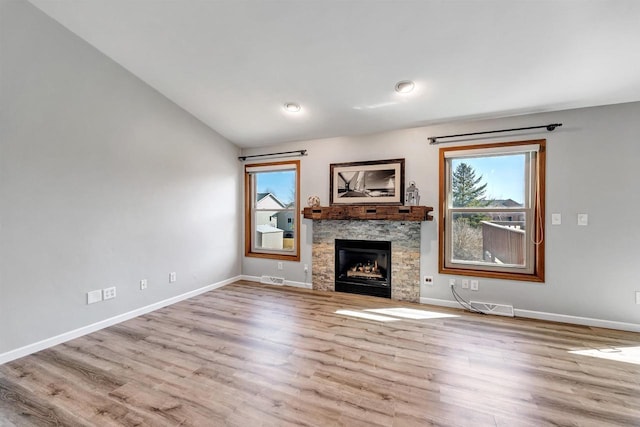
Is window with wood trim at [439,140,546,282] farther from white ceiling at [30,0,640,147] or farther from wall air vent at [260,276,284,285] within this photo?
wall air vent at [260,276,284,285]

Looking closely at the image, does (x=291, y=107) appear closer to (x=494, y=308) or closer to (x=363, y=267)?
(x=363, y=267)

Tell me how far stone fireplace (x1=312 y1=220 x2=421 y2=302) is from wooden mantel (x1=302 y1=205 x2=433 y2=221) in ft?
0.63

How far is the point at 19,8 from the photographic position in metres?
2.21

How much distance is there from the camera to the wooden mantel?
135 inches

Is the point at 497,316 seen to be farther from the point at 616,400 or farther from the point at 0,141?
the point at 0,141

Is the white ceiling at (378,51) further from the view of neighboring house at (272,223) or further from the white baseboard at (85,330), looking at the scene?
the white baseboard at (85,330)

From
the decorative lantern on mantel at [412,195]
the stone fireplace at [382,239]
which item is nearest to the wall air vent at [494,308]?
the stone fireplace at [382,239]

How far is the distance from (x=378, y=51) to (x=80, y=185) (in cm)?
320

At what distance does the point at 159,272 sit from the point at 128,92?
222 centimetres

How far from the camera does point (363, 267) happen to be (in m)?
4.06

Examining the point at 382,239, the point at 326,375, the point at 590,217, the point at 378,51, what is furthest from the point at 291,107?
the point at 590,217

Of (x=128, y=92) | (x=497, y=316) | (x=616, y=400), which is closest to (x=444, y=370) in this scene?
(x=616, y=400)

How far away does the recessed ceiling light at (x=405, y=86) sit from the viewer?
2751mm

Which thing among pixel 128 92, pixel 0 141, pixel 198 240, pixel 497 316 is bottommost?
pixel 497 316
